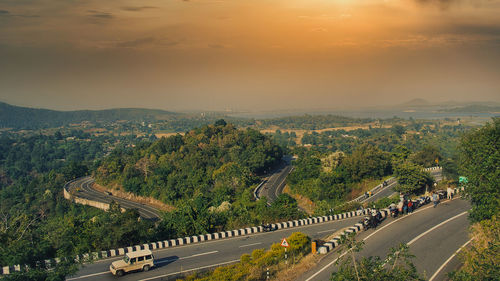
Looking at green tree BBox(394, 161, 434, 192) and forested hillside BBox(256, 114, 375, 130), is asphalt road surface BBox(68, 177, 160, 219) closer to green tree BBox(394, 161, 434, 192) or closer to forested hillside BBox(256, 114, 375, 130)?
green tree BBox(394, 161, 434, 192)

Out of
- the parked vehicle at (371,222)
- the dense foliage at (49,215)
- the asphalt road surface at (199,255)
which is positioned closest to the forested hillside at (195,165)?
the dense foliage at (49,215)

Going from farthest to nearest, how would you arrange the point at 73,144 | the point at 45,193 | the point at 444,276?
1. the point at 73,144
2. the point at 45,193
3. the point at 444,276

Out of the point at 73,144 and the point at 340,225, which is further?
the point at 73,144

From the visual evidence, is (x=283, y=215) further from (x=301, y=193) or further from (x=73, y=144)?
(x=73, y=144)

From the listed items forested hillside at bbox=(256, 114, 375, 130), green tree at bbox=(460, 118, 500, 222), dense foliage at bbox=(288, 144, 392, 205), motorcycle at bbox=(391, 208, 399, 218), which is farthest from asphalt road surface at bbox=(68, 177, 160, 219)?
forested hillside at bbox=(256, 114, 375, 130)

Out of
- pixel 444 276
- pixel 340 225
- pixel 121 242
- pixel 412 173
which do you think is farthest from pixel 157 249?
pixel 412 173

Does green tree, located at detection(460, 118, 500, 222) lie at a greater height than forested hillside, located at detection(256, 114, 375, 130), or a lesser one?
greater

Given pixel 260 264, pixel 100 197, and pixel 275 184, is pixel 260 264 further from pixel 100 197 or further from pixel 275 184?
pixel 100 197
